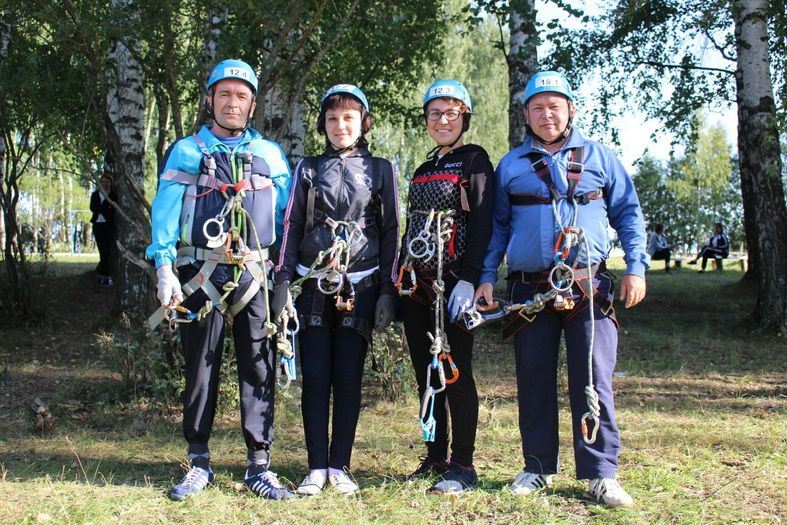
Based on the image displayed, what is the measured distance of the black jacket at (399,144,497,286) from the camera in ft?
13.6

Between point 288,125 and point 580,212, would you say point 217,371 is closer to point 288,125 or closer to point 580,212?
point 580,212

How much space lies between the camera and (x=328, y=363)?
13.9 ft

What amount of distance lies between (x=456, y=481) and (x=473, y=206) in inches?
59.8

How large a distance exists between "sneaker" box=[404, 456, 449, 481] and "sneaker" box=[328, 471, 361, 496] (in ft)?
1.16

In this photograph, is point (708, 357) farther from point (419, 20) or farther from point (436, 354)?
point (436, 354)

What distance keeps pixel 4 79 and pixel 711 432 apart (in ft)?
22.8

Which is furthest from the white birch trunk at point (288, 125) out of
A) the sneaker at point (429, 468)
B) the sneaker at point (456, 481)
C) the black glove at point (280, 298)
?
the sneaker at point (456, 481)

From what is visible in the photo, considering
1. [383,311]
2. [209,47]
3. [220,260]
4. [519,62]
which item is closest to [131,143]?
[209,47]

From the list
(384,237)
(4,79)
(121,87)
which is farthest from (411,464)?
(121,87)

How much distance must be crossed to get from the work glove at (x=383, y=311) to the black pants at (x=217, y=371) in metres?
0.63

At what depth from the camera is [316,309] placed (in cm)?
418

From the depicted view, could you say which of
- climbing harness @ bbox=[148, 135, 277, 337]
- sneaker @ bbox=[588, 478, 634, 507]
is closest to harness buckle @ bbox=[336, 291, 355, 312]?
climbing harness @ bbox=[148, 135, 277, 337]

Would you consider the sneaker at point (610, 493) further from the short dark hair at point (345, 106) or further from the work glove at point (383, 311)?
the short dark hair at point (345, 106)

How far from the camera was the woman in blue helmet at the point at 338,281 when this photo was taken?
165 inches
